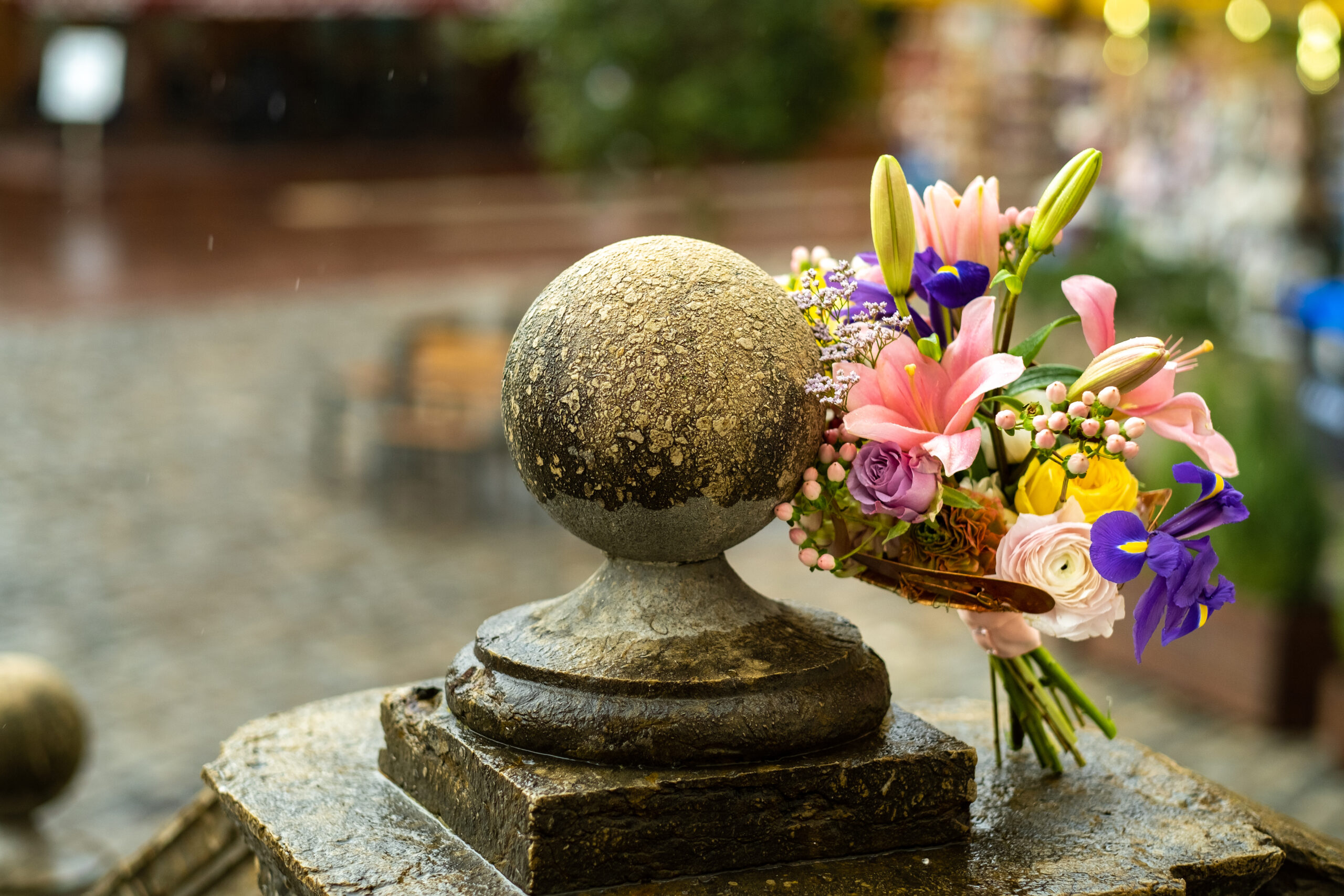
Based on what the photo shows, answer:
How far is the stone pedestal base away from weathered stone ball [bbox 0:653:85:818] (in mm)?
1920

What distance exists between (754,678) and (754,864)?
0.79ft

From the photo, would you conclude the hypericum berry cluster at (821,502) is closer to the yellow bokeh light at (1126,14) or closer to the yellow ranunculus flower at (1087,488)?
the yellow ranunculus flower at (1087,488)

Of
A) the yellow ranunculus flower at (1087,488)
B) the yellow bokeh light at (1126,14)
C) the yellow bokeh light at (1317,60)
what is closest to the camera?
the yellow ranunculus flower at (1087,488)

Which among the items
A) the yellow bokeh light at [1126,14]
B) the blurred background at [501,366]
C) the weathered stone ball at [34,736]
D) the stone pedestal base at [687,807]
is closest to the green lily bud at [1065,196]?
the stone pedestal base at [687,807]

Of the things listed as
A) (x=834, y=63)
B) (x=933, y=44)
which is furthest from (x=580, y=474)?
(x=933, y=44)

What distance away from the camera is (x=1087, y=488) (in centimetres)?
184

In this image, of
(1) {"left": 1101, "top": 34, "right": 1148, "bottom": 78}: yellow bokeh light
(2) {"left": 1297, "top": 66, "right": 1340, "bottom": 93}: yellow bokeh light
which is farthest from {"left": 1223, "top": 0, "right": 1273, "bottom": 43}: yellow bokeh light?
(1) {"left": 1101, "top": 34, "right": 1148, "bottom": 78}: yellow bokeh light

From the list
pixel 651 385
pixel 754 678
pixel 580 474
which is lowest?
pixel 754 678

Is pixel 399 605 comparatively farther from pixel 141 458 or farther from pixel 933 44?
pixel 933 44

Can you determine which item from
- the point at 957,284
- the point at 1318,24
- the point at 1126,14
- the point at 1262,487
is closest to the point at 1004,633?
the point at 957,284

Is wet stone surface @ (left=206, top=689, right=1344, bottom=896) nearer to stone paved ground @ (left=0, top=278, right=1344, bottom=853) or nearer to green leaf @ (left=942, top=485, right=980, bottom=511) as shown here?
green leaf @ (left=942, top=485, right=980, bottom=511)

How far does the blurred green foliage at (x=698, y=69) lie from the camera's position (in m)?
7.36

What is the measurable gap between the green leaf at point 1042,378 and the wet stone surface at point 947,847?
620mm

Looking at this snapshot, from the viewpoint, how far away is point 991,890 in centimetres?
178
